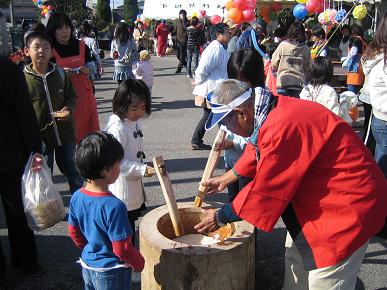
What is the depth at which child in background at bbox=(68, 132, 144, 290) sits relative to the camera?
2070 mm

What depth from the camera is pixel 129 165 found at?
2.78 meters

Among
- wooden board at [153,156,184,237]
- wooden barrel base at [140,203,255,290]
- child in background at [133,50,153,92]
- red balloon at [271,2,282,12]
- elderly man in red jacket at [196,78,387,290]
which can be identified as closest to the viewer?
elderly man in red jacket at [196,78,387,290]

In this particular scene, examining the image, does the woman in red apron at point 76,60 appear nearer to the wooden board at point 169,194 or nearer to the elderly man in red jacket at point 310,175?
the wooden board at point 169,194

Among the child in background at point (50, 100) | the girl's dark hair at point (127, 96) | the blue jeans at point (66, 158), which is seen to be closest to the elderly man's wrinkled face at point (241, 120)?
the girl's dark hair at point (127, 96)

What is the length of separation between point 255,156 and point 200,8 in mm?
17090

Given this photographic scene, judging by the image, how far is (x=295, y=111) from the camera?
6.25 ft

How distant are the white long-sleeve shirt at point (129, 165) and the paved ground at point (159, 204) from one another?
25.6 inches

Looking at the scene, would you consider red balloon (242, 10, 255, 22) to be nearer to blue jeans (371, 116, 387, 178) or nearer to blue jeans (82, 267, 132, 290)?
blue jeans (371, 116, 387, 178)

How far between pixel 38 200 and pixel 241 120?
4.85 ft

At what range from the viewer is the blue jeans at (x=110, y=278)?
7.18 ft

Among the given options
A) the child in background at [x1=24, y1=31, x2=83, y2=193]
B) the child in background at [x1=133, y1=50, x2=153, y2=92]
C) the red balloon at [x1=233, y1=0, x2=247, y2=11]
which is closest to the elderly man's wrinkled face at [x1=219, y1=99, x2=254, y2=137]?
the child in background at [x1=24, y1=31, x2=83, y2=193]

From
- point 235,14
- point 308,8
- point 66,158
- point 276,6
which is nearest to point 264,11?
point 276,6

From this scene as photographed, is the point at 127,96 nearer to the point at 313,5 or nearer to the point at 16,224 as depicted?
the point at 16,224

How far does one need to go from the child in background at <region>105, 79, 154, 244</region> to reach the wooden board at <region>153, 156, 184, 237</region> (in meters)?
0.07
